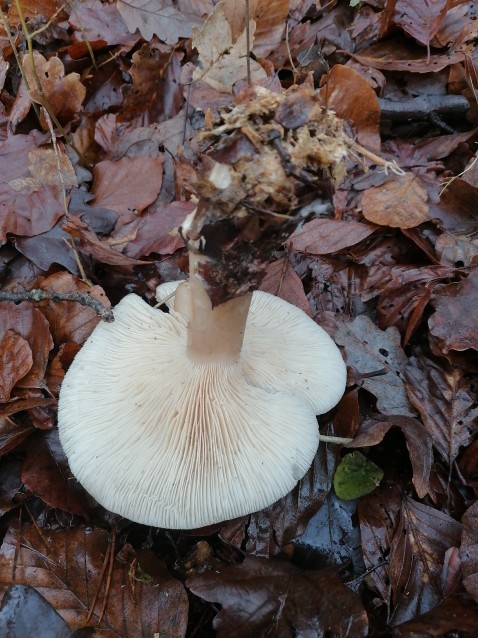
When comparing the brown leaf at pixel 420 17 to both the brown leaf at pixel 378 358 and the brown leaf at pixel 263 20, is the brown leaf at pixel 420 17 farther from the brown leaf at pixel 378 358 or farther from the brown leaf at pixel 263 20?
the brown leaf at pixel 378 358

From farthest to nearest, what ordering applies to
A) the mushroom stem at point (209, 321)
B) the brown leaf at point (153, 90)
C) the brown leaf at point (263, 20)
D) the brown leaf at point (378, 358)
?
the brown leaf at point (263, 20) < the brown leaf at point (153, 90) < the brown leaf at point (378, 358) < the mushroom stem at point (209, 321)

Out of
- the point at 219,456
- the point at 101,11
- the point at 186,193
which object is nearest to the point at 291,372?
the point at 219,456

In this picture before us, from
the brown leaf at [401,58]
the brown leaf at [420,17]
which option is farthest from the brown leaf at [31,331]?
the brown leaf at [420,17]

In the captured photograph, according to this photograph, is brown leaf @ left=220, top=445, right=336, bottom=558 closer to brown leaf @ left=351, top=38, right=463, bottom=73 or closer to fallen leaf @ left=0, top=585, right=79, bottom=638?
fallen leaf @ left=0, top=585, right=79, bottom=638

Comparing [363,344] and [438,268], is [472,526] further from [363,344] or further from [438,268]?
[438,268]

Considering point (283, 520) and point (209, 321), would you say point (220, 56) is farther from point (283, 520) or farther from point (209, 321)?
point (283, 520)
